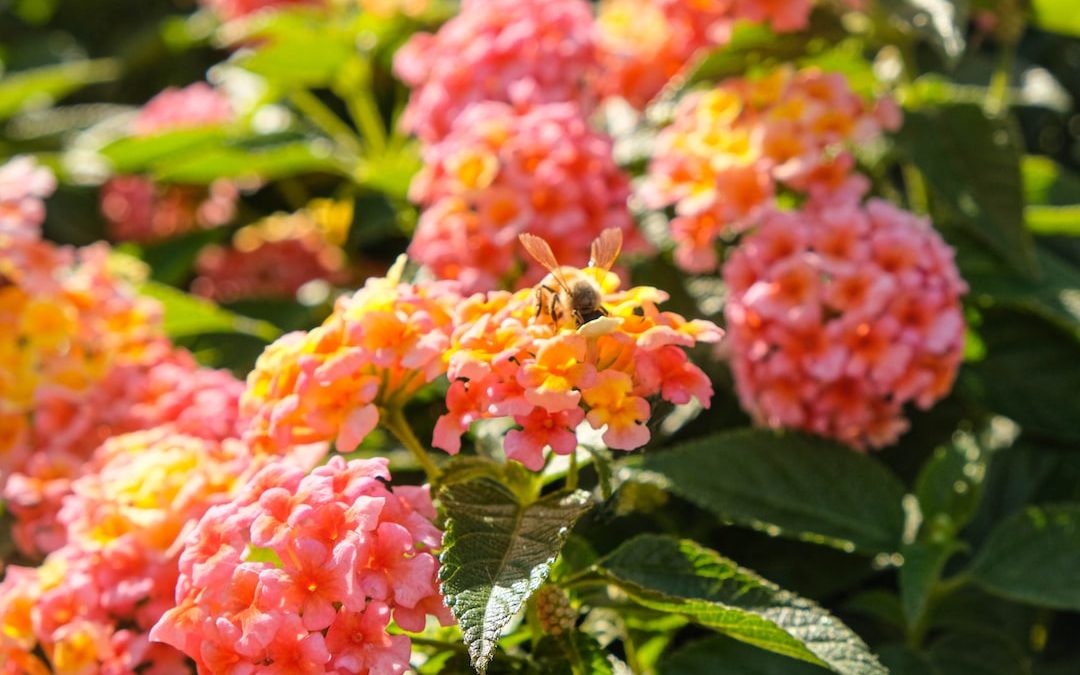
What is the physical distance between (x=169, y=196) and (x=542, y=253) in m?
1.62

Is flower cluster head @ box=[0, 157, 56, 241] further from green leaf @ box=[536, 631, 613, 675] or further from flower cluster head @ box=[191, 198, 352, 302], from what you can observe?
green leaf @ box=[536, 631, 613, 675]

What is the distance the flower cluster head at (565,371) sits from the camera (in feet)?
3.48

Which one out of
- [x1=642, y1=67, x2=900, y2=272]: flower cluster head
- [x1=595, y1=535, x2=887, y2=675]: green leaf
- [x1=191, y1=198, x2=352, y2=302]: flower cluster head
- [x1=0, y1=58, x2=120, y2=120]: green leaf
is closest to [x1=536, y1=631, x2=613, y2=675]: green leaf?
[x1=595, y1=535, x2=887, y2=675]: green leaf

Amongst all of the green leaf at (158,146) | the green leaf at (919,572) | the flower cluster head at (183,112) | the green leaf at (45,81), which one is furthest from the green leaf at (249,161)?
the green leaf at (919,572)

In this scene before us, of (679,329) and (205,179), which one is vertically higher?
→ (679,329)

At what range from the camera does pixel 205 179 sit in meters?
2.19

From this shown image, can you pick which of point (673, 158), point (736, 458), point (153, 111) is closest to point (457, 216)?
point (673, 158)

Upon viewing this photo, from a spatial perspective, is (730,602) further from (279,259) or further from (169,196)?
(169,196)

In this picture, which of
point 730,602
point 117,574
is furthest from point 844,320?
point 117,574

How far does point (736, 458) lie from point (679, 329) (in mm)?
393

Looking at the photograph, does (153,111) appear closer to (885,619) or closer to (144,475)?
(144,475)

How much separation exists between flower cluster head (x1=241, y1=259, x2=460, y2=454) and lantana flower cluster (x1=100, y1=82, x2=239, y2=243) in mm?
1256

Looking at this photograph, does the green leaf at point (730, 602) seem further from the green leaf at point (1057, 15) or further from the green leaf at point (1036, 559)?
the green leaf at point (1057, 15)

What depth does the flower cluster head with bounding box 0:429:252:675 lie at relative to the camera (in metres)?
1.25
